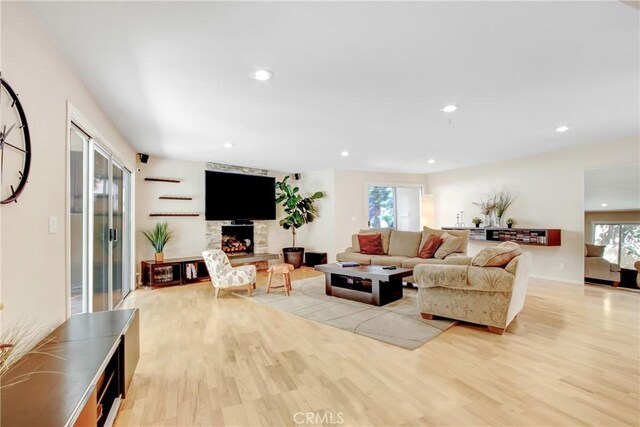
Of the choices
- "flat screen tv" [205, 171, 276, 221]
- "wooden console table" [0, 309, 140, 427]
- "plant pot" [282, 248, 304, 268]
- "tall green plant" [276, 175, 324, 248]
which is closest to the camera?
"wooden console table" [0, 309, 140, 427]

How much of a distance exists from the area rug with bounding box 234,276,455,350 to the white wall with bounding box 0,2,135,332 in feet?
8.28

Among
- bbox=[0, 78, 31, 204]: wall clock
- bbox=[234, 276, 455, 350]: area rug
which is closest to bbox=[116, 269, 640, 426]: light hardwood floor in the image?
bbox=[234, 276, 455, 350]: area rug

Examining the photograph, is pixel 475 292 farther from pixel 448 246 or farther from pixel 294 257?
pixel 294 257

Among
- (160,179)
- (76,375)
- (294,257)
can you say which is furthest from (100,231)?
(294,257)

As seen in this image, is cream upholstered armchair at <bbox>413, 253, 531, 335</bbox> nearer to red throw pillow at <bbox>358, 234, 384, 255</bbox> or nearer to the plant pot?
red throw pillow at <bbox>358, 234, 384, 255</bbox>

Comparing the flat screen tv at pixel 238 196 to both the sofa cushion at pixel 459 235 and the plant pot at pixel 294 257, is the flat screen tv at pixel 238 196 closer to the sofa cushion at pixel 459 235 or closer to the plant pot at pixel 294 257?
the plant pot at pixel 294 257

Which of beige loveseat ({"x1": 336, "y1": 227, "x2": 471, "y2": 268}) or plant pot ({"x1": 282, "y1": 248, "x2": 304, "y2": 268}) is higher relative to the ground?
beige loveseat ({"x1": 336, "y1": 227, "x2": 471, "y2": 268})

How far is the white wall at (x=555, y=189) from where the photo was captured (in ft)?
17.6

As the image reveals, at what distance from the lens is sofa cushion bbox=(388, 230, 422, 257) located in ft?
18.6

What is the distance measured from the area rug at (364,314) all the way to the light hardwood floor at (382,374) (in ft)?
0.47

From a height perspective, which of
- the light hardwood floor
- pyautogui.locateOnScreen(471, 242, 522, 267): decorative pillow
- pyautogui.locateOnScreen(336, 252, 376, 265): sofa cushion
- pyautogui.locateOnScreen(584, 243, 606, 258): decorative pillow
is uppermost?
pyautogui.locateOnScreen(471, 242, 522, 267): decorative pillow

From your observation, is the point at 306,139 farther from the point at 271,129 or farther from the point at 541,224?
the point at 541,224

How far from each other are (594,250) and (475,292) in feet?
12.5

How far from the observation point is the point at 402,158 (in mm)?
6344
